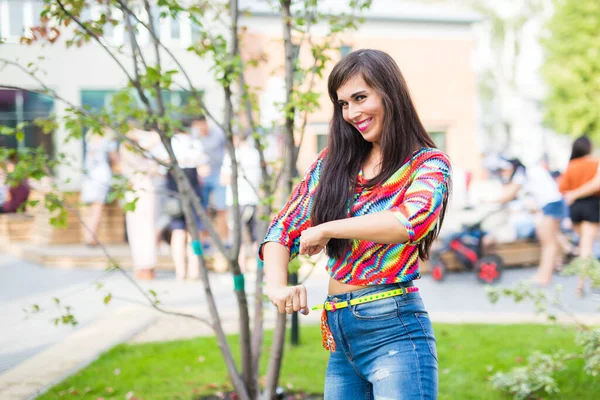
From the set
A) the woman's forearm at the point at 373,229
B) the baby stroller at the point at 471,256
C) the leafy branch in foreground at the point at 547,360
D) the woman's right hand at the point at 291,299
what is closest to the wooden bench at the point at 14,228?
the baby stroller at the point at 471,256

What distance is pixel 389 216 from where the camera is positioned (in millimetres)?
1875

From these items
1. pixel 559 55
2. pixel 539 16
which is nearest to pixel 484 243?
pixel 559 55

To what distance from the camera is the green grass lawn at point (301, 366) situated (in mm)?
4387

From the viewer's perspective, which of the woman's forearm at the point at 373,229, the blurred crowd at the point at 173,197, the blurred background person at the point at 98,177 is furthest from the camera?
the blurred background person at the point at 98,177

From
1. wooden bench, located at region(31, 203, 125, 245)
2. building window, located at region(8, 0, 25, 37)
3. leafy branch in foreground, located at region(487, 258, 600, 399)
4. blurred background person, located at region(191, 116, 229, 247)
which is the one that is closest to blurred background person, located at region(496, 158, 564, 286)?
blurred background person, located at region(191, 116, 229, 247)

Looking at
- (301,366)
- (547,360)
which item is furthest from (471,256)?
(547,360)

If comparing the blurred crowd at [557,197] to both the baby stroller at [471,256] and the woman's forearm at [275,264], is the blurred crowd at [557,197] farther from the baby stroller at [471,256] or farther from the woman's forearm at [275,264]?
the woman's forearm at [275,264]

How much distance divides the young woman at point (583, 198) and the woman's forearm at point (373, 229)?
6754 mm

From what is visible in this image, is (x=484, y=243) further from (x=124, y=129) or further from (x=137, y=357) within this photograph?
(x=124, y=129)

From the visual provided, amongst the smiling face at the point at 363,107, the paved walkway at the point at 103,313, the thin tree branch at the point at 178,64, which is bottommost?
the paved walkway at the point at 103,313

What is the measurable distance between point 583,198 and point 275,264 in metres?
6.82

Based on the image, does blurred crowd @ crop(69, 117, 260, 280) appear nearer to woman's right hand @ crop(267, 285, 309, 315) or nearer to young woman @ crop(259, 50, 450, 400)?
young woman @ crop(259, 50, 450, 400)

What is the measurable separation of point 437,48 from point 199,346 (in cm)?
2284

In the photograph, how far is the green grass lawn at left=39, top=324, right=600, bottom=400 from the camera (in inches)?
173
